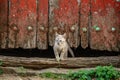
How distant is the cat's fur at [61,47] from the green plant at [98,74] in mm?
411

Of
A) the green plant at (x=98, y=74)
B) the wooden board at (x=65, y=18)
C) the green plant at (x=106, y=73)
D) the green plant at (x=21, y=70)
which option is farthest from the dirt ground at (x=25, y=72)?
the wooden board at (x=65, y=18)

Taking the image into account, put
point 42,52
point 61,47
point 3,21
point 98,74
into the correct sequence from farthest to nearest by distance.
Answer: point 42,52
point 61,47
point 3,21
point 98,74

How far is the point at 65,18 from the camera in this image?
18.4 feet

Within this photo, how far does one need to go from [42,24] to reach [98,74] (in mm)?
996

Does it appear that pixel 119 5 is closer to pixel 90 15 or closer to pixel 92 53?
pixel 90 15

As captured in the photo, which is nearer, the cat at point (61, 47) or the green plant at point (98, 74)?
the green plant at point (98, 74)

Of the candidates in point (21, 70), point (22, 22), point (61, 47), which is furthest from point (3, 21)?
point (61, 47)

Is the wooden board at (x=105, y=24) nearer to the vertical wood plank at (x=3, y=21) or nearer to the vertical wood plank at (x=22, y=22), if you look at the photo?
the vertical wood plank at (x=22, y=22)

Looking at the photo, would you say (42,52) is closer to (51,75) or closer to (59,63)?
(59,63)

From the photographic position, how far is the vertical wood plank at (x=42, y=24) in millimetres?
5547

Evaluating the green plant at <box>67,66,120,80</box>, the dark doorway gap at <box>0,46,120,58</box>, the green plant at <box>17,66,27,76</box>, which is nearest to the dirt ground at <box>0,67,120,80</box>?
the green plant at <box>17,66,27,76</box>

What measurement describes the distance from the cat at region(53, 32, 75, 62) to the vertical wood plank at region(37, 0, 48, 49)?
0.52ft

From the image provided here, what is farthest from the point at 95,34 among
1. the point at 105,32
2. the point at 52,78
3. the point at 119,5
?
the point at 52,78

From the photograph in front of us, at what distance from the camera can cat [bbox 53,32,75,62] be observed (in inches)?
219
